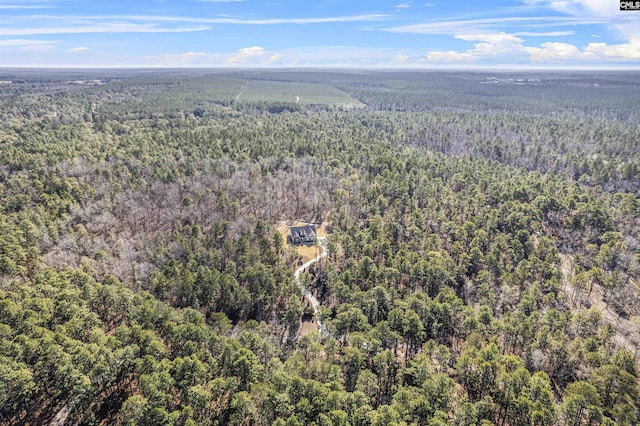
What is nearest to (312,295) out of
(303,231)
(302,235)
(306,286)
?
(306,286)

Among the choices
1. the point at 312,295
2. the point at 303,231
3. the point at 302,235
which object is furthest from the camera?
the point at 303,231

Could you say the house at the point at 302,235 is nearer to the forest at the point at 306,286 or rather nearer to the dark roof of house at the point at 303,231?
the dark roof of house at the point at 303,231

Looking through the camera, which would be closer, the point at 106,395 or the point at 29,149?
the point at 106,395

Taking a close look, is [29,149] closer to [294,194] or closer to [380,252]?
[294,194]

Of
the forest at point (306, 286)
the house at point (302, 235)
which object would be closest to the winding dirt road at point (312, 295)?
the forest at point (306, 286)

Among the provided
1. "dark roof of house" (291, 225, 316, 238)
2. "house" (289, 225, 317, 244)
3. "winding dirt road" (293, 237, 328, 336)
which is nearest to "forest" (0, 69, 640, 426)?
"winding dirt road" (293, 237, 328, 336)

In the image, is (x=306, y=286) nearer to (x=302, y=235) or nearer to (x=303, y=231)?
(x=302, y=235)

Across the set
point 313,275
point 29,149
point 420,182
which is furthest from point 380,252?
point 29,149
